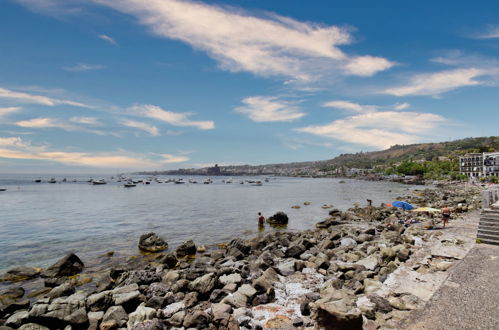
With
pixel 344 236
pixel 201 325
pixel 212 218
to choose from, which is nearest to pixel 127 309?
pixel 201 325

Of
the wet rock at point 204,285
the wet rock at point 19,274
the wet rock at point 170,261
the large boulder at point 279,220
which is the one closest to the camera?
the wet rock at point 204,285

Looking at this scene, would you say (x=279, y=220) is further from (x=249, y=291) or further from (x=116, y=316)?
(x=116, y=316)

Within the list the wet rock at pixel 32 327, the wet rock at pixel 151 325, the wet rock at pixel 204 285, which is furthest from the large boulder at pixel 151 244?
the wet rock at pixel 151 325

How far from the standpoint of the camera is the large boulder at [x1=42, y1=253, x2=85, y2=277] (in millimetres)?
14961

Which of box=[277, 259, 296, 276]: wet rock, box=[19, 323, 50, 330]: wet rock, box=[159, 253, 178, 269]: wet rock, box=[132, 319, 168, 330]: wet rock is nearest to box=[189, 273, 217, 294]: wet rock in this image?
box=[132, 319, 168, 330]: wet rock

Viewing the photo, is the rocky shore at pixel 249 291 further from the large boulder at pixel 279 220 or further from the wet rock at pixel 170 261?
the large boulder at pixel 279 220

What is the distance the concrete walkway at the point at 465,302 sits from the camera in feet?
21.9

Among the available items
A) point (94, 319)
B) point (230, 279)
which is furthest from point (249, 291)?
point (94, 319)

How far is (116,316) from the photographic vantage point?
9.48m

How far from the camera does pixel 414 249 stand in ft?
47.0

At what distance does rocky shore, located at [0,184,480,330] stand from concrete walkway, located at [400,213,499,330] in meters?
0.76

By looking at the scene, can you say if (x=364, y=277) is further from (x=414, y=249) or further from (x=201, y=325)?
(x=201, y=325)

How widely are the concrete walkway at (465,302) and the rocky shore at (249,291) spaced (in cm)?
76

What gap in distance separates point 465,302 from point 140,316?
977 cm
